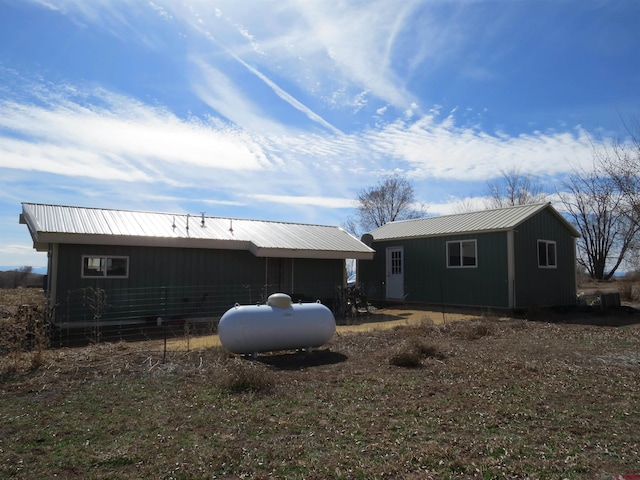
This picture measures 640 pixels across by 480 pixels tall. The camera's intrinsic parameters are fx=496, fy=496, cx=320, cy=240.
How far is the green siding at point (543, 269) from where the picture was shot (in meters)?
15.7

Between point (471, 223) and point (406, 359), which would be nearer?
point (406, 359)

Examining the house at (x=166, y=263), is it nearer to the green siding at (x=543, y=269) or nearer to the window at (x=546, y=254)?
the green siding at (x=543, y=269)

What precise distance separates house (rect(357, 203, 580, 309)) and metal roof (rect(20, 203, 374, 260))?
2493 millimetres

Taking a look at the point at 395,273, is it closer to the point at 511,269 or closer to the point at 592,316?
the point at 511,269

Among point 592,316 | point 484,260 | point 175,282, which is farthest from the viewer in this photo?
point 484,260

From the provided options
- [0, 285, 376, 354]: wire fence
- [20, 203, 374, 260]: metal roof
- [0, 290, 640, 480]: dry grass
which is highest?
[20, 203, 374, 260]: metal roof

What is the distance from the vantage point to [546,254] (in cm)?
1697

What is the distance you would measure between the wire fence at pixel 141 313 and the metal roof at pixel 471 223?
160 inches

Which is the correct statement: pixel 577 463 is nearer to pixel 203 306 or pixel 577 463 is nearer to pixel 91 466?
pixel 91 466

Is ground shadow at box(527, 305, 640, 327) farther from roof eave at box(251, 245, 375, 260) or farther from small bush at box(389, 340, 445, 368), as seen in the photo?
small bush at box(389, 340, 445, 368)

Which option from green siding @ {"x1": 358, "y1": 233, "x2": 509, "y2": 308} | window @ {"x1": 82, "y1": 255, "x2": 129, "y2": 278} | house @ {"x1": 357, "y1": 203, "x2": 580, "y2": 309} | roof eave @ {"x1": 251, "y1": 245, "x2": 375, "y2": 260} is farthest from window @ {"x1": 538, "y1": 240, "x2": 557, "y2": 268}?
window @ {"x1": 82, "y1": 255, "x2": 129, "y2": 278}

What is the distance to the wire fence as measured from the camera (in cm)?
1014

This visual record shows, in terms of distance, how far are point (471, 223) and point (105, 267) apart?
11599mm

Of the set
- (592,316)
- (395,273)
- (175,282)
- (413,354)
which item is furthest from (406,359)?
(395,273)
